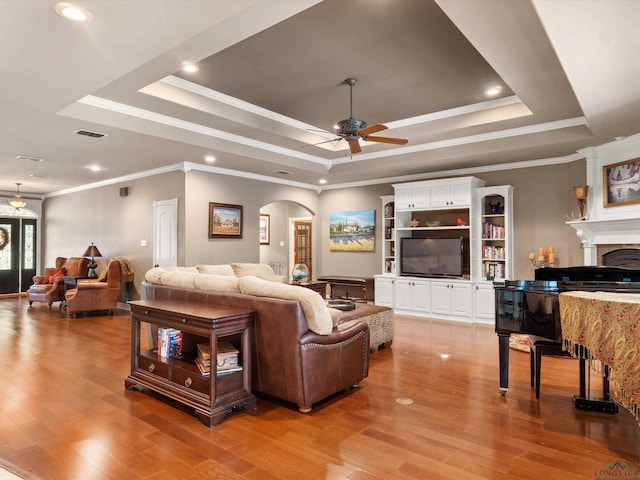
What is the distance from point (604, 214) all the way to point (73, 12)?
605cm

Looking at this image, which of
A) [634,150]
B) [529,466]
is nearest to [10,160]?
[529,466]

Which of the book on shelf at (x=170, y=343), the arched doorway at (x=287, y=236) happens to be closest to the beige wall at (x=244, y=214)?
the arched doorway at (x=287, y=236)

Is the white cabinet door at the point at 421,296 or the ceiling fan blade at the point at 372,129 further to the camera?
the white cabinet door at the point at 421,296

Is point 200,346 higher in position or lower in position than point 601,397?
higher

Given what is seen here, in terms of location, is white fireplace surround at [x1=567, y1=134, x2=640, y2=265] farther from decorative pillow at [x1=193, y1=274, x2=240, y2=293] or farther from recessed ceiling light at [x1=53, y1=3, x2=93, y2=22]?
recessed ceiling light at [x1=53, y1=3, x2=93, y2=22]

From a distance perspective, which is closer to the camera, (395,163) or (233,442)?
(233,442)

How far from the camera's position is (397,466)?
2.24 meters

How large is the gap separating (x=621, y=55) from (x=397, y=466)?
10.4 feet

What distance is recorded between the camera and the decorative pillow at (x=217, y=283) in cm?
338

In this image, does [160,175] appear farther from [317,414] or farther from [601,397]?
[601,397]

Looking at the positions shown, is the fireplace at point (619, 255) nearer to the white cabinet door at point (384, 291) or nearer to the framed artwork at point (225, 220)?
the white cabinet door at point (384, 291)

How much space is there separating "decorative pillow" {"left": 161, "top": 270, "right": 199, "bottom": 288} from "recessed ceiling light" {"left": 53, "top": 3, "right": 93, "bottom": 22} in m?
2.15

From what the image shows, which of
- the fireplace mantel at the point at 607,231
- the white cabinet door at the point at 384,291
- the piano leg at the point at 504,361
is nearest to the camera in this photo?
the piano leg at the point at 504,361

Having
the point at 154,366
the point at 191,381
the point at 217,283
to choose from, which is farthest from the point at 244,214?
the point at 191,381
